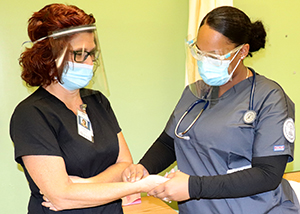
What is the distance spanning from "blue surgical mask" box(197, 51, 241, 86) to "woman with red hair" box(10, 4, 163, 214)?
1.54ft

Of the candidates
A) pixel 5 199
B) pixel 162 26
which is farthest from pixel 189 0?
pixel 5 199

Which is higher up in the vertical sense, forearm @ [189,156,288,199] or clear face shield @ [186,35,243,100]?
clear face shield @ [186,35,243,100]

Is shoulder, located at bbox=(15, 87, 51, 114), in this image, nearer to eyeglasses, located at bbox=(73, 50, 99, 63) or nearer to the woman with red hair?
the woman with red hair

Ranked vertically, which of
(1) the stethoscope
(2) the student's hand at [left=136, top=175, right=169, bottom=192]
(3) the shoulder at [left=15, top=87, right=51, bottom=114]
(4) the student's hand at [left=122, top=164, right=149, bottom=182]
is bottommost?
(2) the student's hand at [left=136, top=175, right=169, bottom=192]

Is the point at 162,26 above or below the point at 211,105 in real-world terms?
above

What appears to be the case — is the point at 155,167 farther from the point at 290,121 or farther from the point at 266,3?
the point at 266,3

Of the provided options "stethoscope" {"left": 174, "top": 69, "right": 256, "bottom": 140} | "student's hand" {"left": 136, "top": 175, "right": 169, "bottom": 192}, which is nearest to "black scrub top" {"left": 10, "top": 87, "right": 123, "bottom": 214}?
"student's hand" {"left": 136, "top": 175, "right": 169, "bottom": 192}

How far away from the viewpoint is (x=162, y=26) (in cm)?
239

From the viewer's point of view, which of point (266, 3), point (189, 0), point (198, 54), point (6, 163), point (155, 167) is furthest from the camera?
point (266, 3)

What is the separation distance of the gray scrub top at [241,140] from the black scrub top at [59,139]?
0.38 metres

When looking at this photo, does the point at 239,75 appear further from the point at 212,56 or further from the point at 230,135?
the point at 230,135

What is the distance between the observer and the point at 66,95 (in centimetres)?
143

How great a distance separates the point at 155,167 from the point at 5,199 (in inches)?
44.9

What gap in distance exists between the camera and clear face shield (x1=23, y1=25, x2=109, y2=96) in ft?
4.30
